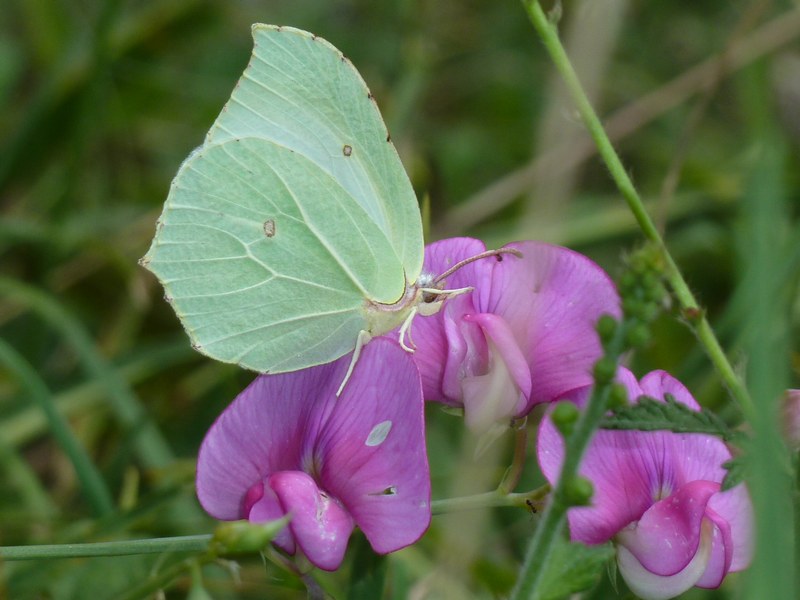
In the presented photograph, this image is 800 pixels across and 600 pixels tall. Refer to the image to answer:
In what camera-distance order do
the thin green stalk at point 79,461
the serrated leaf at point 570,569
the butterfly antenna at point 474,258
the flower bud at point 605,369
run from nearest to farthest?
the flower bud at point 605,369
the serrated leaf at point 570,569
the butterfly antenna at point 474,258
the thin green stalk at point 79,461

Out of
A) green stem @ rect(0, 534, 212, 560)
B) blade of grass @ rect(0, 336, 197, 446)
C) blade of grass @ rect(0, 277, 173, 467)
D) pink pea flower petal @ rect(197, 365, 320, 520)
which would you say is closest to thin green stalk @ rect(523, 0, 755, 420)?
pink pea flower petal @ rect(197, 365, 320, 520)

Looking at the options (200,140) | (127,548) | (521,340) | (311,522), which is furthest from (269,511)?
(200,140)

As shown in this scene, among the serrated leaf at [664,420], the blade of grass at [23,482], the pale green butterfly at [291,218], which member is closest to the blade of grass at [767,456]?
the serrated leaf at [664,420]

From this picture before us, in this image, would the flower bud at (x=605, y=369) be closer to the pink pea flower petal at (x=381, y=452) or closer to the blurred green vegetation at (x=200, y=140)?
the pink pea flower petal at (x=381, y=452)

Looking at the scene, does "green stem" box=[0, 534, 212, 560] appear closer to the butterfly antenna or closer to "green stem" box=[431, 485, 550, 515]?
"green stem" box=[431, 485, 550, 515]

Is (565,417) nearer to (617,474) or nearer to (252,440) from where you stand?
(617,474)

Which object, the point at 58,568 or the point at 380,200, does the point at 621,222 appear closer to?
the point at 380,200

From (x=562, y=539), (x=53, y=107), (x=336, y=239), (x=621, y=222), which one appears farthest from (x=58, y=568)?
(x=621, y=222)
